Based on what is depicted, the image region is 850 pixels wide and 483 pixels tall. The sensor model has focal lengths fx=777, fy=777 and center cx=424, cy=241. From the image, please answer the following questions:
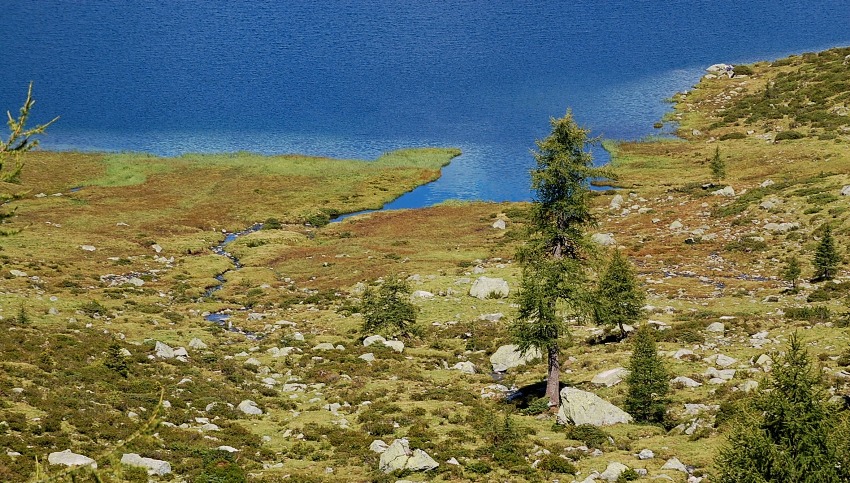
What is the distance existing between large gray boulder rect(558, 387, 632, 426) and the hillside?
55 centimetres

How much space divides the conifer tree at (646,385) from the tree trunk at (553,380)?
329 cm

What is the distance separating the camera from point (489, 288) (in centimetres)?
5766

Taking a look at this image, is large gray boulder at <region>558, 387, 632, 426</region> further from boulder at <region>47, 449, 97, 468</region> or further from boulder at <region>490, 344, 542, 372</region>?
boulder at <region>47, 449, 97, 468</region>

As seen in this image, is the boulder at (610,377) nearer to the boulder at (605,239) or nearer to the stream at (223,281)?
the stream at (223,281)

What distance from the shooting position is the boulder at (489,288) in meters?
57.2

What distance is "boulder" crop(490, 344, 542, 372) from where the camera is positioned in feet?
137

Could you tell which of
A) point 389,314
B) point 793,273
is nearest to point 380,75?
point 389,314

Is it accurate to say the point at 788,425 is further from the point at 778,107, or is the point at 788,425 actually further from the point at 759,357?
the point at 778,107

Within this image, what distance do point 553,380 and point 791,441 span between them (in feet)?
53.3

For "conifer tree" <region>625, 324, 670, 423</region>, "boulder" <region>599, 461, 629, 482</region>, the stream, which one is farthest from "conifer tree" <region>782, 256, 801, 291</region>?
the stream

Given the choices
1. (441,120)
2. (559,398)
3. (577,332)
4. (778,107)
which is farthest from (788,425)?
(441,120)

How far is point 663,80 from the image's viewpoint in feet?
475

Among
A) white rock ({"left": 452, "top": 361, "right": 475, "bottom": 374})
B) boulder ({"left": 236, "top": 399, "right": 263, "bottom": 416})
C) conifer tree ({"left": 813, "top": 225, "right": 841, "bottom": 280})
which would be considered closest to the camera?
boulder ({"left": 236, "top": 399, "right": 263, "bottom": 416})

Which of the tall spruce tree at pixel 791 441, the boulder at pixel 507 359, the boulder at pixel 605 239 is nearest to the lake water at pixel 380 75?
the boulder at pixel 605 239
